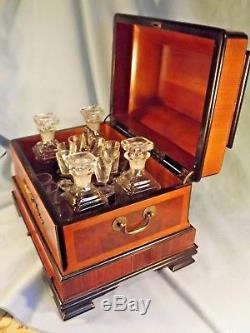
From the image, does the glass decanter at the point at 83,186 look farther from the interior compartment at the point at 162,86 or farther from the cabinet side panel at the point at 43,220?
the interior compartment at the point at 162,86

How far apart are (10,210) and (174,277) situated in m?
0.68

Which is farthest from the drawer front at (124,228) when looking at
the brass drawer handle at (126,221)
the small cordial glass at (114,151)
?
the small cordial glass at (114,151)

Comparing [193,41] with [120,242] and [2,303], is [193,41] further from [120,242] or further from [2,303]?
[2,303]

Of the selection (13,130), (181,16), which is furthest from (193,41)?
(13,130)

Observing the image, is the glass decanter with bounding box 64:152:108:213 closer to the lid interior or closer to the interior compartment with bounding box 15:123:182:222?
the interior compartment with bounding box 15:123:182:222

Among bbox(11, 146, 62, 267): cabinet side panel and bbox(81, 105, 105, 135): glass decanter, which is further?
bbox(81, 105, 105, 135): glass decanter

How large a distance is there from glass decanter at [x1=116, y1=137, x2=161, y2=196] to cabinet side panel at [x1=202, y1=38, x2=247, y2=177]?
162 millimetres

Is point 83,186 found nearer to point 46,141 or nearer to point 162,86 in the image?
point 46,141

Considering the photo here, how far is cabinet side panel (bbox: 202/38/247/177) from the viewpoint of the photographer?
719 mm

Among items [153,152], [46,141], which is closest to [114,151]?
[153,152]

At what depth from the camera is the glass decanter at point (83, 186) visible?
2.64ft

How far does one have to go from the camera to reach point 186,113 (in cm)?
109

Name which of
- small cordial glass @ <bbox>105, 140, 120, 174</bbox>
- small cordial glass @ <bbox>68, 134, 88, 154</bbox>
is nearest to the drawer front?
small cordial glass @ <bbox>105, 140, 120, 174</bbox>

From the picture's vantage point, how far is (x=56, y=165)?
1.10 meters
